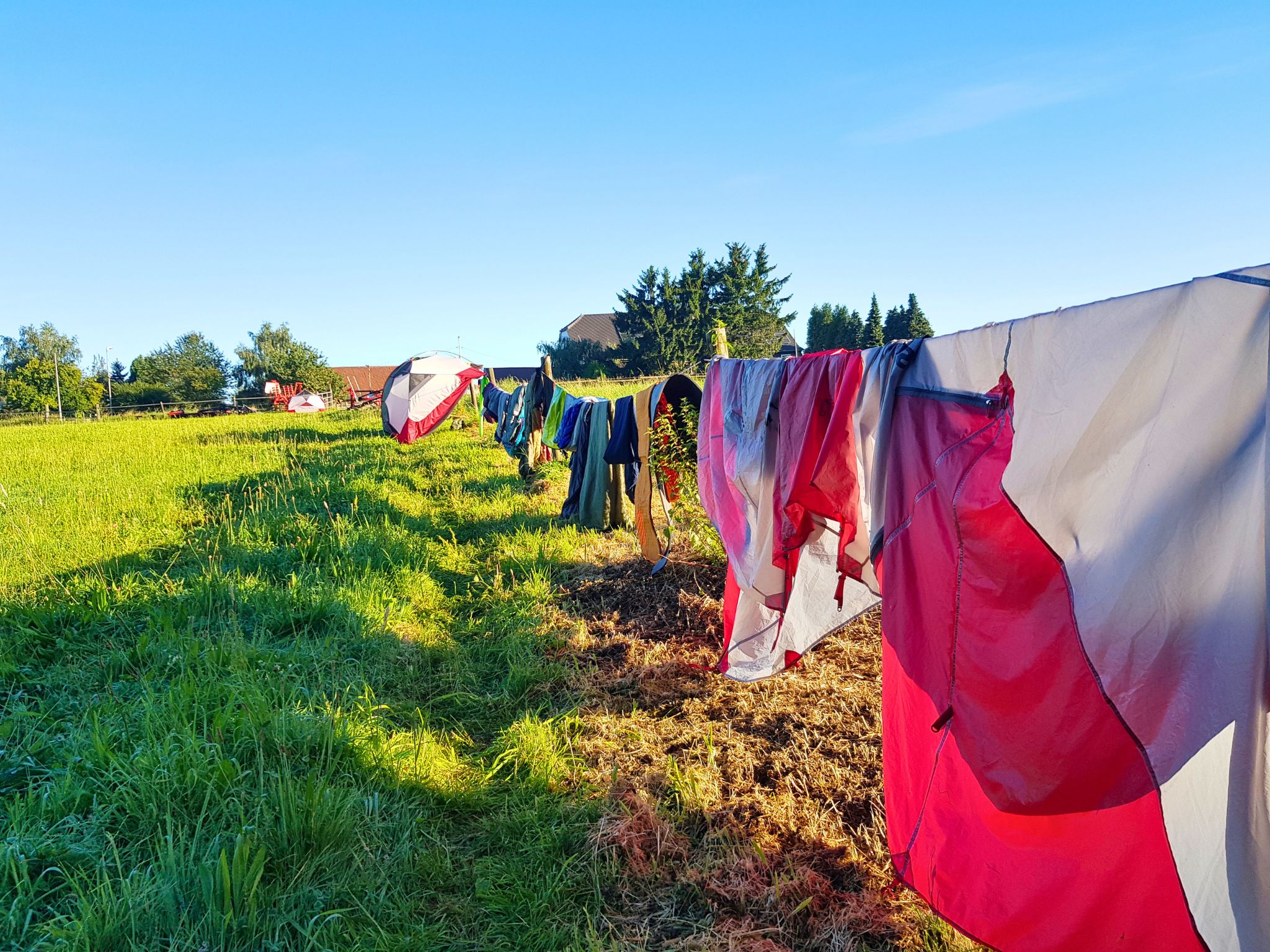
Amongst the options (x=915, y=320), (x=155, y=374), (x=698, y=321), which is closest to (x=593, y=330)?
(x=698, y=321)

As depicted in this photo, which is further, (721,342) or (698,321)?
(698,321)

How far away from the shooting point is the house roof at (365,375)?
201 ft

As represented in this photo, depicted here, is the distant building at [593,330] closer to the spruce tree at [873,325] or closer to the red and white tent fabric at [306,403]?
the spruce tree at [873,325]

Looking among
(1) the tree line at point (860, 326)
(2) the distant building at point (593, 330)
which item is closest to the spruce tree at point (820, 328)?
(1) the tree line at point (860, 326)

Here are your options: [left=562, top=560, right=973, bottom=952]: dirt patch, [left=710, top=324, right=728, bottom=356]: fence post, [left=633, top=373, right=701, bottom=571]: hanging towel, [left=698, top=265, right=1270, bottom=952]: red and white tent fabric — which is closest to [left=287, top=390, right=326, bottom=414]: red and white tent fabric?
[left=633, top=373, right=701, bottom=571]: hanging towel

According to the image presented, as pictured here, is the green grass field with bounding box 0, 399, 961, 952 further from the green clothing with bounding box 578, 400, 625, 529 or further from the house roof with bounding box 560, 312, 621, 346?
the house roof with bounding box 560, 312, 621, 346

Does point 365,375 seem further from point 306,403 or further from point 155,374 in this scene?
point 306,403

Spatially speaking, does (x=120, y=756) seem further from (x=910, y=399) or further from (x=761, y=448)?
(x=910, y=399)

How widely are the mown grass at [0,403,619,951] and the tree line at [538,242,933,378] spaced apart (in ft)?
115

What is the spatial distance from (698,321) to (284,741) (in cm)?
4182

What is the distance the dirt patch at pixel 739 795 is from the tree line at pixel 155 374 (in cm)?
4713

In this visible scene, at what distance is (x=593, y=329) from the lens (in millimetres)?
54906

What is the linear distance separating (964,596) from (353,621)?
3.49 m

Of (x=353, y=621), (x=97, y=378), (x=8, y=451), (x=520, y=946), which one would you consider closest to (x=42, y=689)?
(x=353, y=621)
